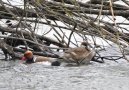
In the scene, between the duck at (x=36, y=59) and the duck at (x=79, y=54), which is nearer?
the duck at (x=36, y=59)

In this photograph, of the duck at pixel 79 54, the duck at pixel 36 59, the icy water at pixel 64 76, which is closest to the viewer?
the icy water at pixel 64 76

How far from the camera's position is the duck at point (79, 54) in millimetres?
9555

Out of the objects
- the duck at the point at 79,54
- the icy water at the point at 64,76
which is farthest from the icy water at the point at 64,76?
the duck at the point at 79,54

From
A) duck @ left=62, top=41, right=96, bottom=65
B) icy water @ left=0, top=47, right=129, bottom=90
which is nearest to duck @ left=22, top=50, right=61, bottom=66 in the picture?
icy water @ left=0, top=47, right=129, bottom=90

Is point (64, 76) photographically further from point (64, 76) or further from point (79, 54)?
point (79, 54)

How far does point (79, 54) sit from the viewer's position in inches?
388

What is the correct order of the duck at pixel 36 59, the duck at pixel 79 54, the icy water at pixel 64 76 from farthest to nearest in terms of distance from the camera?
the duck at pixel 79 54 < the duck at pixel 36 59 < the icy water at pixel 64 76

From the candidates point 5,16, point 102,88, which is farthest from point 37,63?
point 102,88

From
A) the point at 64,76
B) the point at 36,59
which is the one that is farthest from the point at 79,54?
the point at 64,76

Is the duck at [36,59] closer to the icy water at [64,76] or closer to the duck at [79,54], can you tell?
the icy water at [64,76]

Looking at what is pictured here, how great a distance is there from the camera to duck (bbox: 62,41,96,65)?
9.55 meters

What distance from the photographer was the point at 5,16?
31.3 feet

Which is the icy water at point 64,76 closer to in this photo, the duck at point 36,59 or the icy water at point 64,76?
the icy water at point 64,76

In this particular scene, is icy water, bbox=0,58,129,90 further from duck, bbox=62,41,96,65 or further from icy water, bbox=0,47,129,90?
duck, bbox=62,41,96,65
